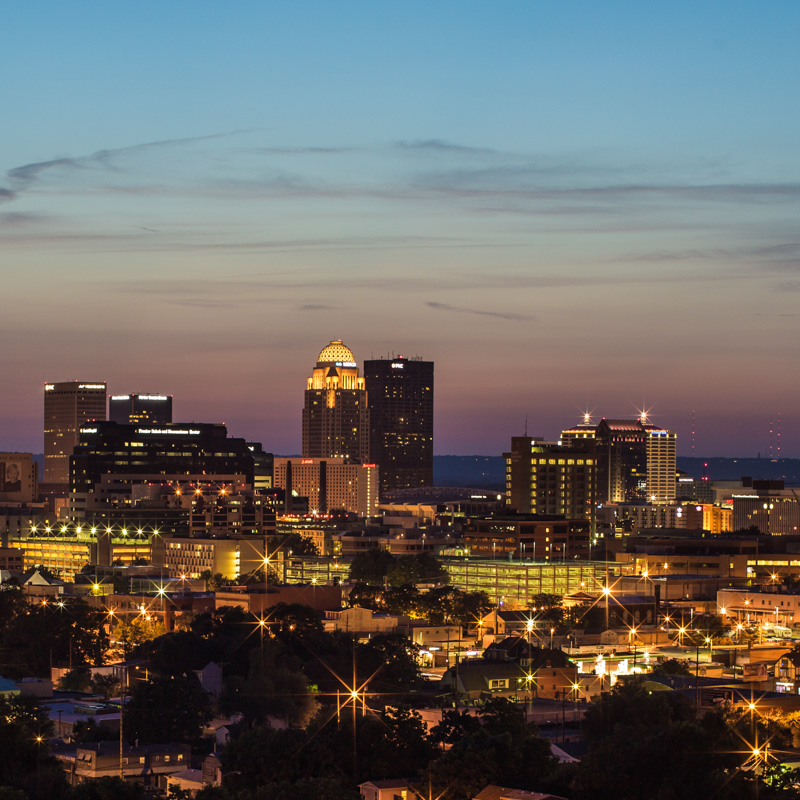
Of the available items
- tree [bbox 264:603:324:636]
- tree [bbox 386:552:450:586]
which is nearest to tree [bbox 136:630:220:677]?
tree [bbox 264:603:324:636]

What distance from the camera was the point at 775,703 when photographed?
96.2 metres

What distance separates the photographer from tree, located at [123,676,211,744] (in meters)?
94.8

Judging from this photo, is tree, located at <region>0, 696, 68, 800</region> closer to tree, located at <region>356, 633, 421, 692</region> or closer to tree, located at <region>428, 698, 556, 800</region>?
tree, located at <region>428, 698, 556, 800</region>

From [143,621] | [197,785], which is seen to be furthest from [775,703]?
[143,621]

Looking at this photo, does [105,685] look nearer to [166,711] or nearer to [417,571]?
[166,711]

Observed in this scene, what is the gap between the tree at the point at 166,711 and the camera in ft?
311

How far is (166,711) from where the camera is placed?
319 feet

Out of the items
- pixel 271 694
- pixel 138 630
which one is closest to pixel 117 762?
pixel 271 694

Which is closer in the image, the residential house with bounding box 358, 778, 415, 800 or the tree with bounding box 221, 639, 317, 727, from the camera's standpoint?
the residential house with bounding box 358, 778, 415, 800

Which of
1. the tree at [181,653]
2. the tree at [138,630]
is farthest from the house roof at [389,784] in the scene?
the tree at [138,630]

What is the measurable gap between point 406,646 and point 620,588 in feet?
213

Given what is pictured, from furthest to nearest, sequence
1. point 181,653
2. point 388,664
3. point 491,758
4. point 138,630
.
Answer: point 138,630, point 181,653, point 388,664, point 491,758

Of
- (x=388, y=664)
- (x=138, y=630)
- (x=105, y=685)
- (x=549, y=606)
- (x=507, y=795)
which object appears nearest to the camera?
(x=507, y=795)

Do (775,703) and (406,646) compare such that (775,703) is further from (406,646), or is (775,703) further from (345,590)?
(345,590)
